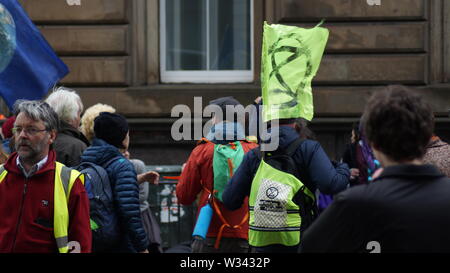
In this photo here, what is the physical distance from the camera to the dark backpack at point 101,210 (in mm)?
4941

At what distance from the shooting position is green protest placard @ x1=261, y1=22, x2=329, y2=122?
16.5ft

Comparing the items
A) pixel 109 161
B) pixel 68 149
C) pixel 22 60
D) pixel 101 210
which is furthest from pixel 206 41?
pixel 101 210

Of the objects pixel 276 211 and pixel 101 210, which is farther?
pixel 101 210

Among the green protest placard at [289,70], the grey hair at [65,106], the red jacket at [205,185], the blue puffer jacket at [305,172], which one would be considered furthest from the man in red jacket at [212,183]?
the grey hair at [65,106]

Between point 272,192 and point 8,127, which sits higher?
point 8,127

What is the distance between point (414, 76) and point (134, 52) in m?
3.62

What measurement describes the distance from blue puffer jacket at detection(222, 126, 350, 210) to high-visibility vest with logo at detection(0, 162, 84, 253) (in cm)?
117

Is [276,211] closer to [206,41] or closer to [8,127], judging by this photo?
[8,127]

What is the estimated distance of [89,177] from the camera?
4.96 metres

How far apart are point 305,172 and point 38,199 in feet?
5.18

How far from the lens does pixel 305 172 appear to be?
4848 mm

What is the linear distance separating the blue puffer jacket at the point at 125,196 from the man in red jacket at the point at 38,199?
2.38ft

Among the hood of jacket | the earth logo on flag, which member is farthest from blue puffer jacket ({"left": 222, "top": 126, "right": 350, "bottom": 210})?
→ the earth logo on flag

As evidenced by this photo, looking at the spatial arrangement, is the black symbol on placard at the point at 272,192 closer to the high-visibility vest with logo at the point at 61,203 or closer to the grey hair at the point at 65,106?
the high-visibility vest with logo at the point at 61,203
